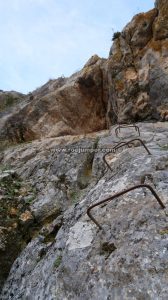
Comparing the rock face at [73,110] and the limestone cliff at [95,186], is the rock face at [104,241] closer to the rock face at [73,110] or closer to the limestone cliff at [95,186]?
the limestone cliff at [95,186]

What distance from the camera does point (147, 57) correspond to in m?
15.2

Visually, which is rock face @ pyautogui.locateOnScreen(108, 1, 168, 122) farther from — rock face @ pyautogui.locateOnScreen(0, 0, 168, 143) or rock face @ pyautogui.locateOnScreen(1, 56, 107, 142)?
rock face @ pyautogui.locateOnScreen(1, 56, 107, 142)

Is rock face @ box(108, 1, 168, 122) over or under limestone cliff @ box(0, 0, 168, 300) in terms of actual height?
over

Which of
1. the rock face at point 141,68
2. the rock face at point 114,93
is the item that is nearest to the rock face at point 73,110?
the rock face at point 114,93

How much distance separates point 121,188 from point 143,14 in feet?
38.0

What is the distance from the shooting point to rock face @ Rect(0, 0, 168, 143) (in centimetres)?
1455

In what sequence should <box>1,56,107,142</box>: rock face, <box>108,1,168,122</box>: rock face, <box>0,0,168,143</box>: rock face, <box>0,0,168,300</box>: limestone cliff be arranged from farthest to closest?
<box>1,56,107,142</box>: rock face
<box>0,0,168,143</box>: rock face
<box>108,1,168,122</box>: rock face
<box>0,0,168,300</box>: limestone cliff

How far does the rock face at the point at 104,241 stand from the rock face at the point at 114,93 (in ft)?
15.2

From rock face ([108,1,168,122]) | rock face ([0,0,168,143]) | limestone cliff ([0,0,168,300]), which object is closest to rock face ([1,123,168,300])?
limestone cliff ([0,0,168,300])

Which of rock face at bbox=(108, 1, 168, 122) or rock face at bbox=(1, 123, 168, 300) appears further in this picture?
rock face at bbox=(108, 1, 168, 122)

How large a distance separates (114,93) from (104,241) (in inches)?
464

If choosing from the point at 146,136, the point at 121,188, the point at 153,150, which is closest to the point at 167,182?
the point at 121,188

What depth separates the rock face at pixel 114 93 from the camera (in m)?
14.6

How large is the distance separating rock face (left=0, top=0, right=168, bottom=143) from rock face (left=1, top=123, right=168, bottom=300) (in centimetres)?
464
